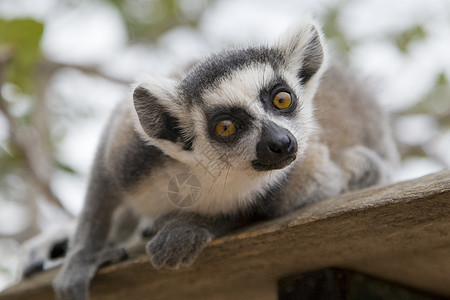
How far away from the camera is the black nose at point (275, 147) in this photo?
8.34ft

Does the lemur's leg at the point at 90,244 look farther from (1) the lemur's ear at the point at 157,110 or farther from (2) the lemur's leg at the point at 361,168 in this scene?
(2) the lemur's leg at the point at 361,168

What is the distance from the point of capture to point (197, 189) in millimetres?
2982

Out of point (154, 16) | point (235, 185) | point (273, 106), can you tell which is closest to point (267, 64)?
point (273, 106)

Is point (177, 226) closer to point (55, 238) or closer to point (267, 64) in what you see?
point (267, 64)

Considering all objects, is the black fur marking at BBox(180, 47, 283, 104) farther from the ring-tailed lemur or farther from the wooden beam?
the wooden beam

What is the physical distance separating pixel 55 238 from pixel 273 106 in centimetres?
216

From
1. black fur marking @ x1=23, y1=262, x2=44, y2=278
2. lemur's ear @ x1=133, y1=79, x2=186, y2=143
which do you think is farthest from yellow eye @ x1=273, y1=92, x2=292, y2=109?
black fur marking @ x1=23, y1=262, x2=44, y2=278

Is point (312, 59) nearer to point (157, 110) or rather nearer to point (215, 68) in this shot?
point (215, 68)

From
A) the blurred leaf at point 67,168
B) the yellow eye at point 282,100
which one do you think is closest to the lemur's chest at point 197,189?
the yellow eye at point 282,100

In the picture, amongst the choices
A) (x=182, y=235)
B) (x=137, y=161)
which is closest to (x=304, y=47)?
(x=137, y=161)

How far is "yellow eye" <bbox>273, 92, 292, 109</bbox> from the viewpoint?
113 inches

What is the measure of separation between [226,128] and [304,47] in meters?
0.74

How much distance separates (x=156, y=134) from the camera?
2879 mm

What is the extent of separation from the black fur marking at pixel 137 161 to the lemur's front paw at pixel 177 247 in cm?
39
